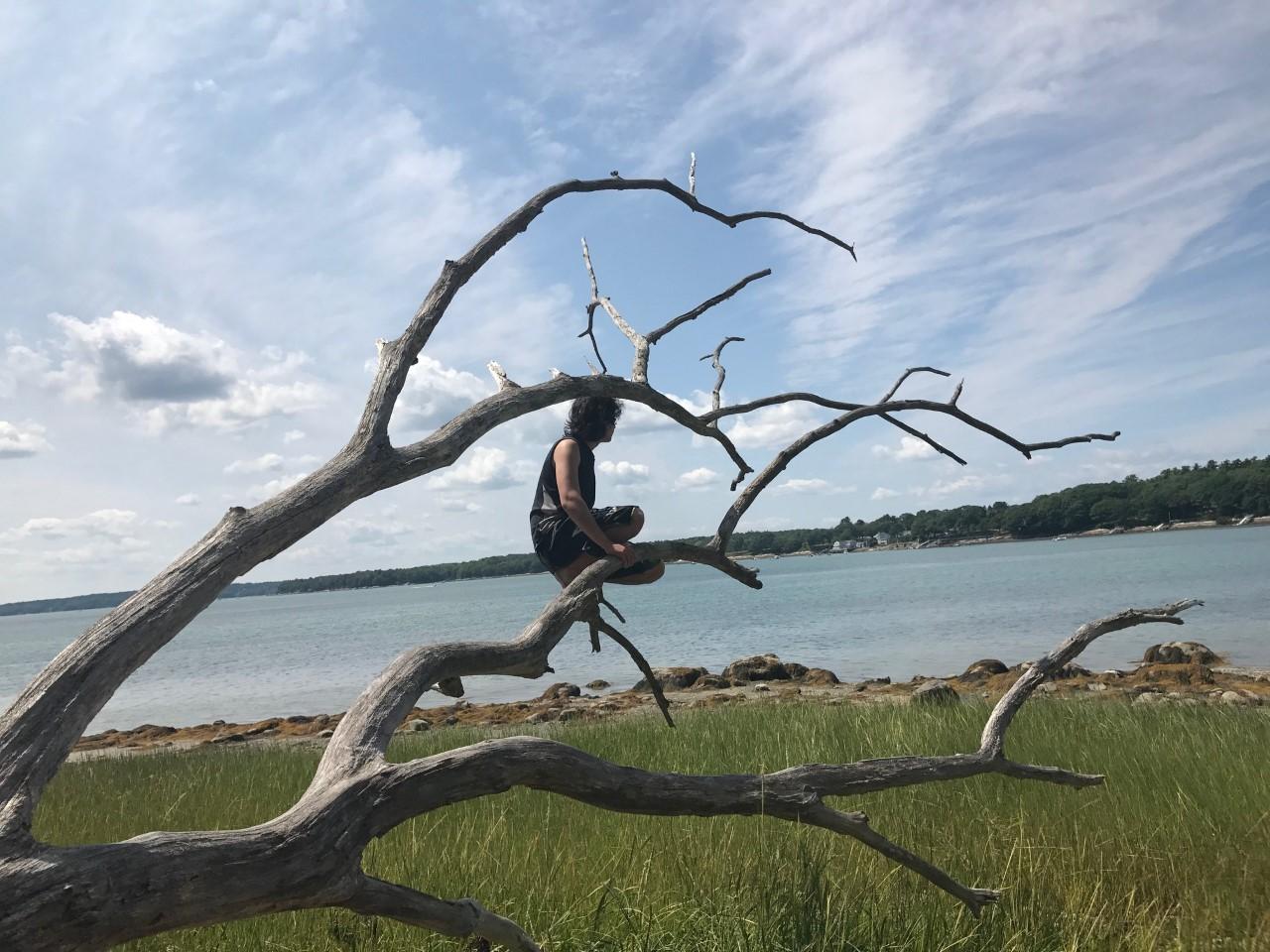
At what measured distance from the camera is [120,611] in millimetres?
2342

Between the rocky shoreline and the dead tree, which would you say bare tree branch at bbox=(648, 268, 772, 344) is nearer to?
the dead tree

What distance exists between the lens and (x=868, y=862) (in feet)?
15.6

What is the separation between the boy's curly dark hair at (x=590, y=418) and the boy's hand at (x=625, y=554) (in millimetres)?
969

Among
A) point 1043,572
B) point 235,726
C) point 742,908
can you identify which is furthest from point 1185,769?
point 1043,572

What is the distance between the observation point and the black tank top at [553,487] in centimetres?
461

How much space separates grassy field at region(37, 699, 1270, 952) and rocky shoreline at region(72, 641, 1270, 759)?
6195mm

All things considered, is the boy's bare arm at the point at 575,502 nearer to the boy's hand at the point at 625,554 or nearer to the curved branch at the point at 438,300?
the boy's hand at the point at 625,554

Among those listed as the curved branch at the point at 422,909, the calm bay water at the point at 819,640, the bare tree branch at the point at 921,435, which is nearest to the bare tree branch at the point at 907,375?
the bare tree branch at the point at 921,435

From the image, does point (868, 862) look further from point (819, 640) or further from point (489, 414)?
point (819, 640)

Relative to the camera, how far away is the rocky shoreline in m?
15.1

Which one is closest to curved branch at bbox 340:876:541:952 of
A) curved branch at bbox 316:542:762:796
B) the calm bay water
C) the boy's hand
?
Answer: curved branch at bbox 316:542:762:796

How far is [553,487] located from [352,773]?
2.68m

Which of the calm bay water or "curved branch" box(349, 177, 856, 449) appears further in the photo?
the calm bay water

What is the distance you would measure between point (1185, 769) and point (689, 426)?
494cm
